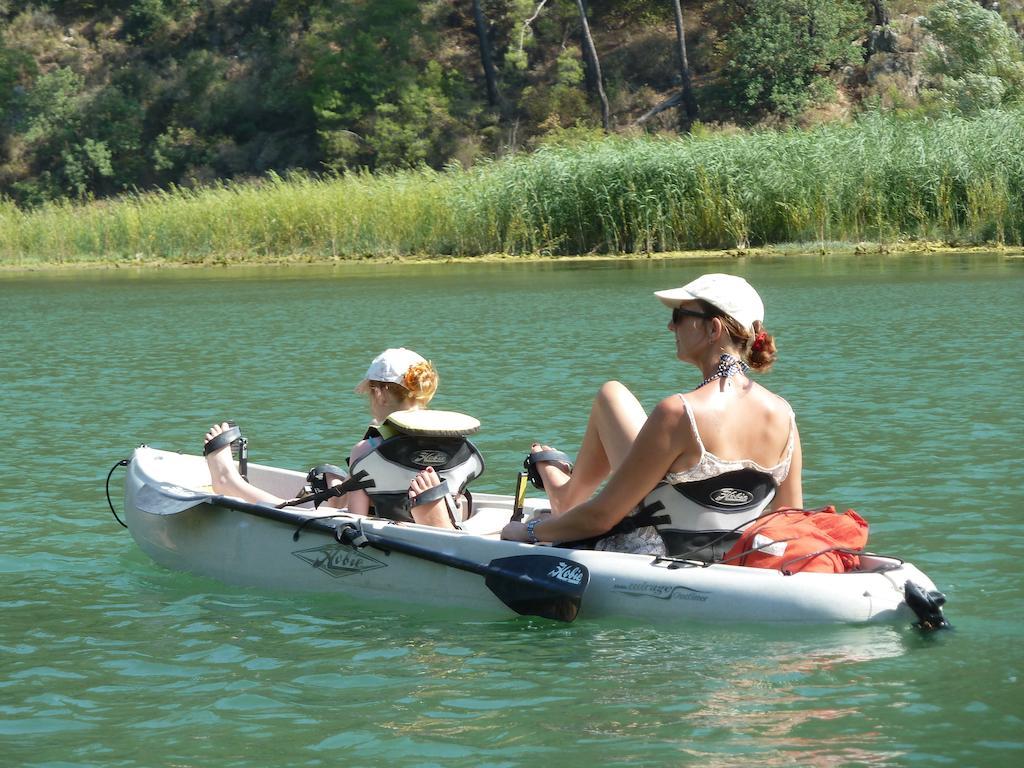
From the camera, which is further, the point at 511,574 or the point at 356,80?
the point at 356,80

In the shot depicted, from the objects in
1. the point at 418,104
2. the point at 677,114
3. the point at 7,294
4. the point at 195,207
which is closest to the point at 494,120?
the point at 418,104

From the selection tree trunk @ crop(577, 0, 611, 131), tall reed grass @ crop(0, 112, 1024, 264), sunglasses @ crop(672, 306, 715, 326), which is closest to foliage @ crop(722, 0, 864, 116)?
tree trunk @ crop(577, 0, 611, 131)

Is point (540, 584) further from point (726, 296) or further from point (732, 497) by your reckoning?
point (726, 296)

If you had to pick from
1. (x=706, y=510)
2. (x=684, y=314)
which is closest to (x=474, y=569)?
(x=706, y=510)

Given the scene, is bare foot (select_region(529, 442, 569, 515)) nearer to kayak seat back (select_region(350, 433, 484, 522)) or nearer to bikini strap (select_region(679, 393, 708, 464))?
kayak seat back (select_region(350, 433, 484, 522))

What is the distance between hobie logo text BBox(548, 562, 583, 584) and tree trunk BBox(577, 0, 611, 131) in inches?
1824

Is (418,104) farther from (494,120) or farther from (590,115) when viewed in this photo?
(590,115)

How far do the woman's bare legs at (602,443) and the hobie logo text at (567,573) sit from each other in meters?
0.31

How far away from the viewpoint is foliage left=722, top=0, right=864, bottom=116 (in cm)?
4962

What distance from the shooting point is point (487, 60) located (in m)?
56.1

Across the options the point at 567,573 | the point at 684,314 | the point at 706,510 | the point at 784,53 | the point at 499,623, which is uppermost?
the point at 784,53

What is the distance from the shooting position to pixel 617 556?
234 inches

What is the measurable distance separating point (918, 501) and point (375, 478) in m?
3.18

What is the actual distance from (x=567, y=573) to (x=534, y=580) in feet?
0.48
